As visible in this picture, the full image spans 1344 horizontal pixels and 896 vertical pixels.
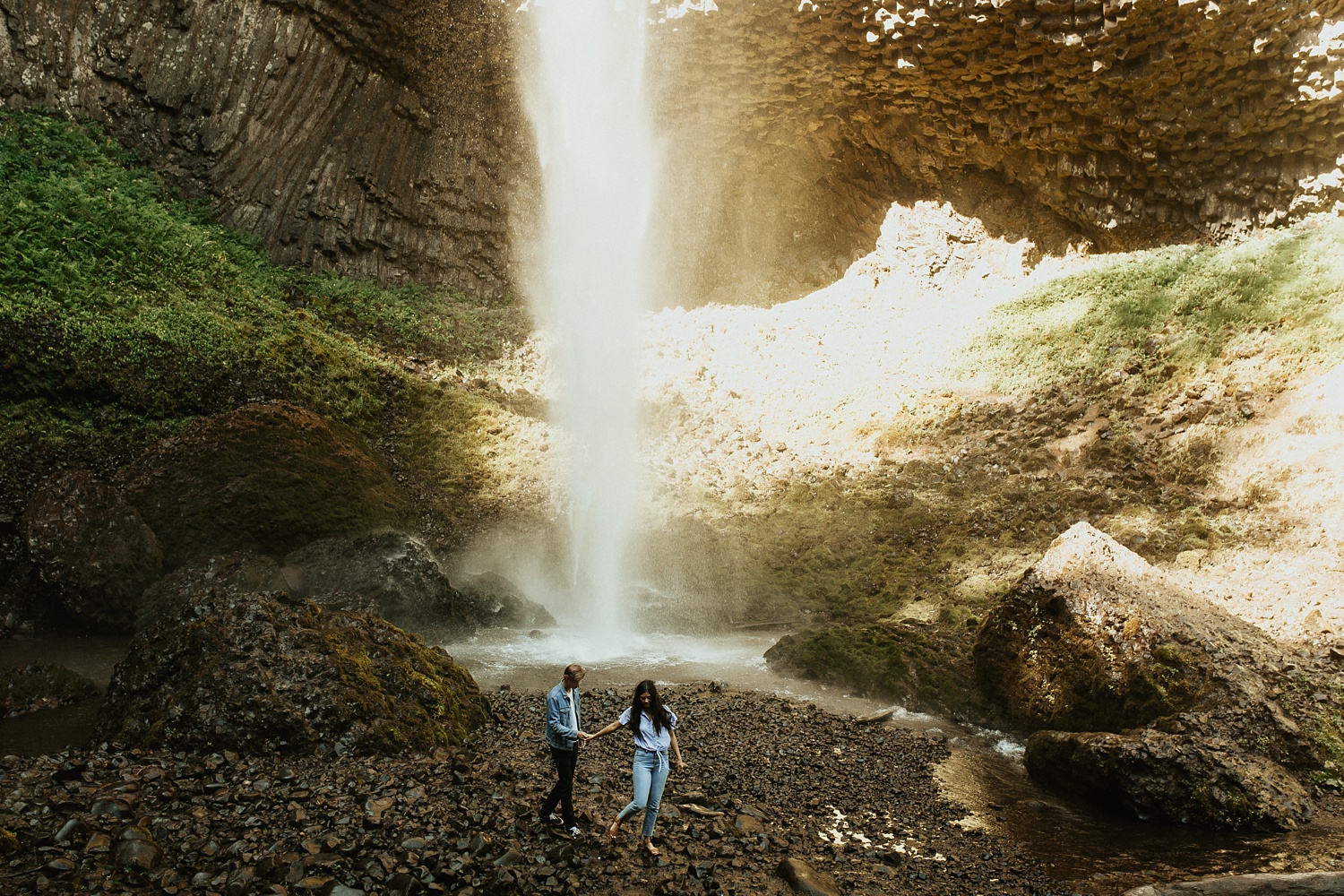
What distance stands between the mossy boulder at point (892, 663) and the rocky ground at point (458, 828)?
2029 millimetres

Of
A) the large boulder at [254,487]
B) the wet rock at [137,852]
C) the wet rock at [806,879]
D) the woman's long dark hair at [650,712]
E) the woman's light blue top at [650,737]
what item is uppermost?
the large boulder at [254,487]

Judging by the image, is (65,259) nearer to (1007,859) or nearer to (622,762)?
(622,762)

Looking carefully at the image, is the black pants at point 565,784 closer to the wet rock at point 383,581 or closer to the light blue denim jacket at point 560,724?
the light blue denim jacket at point 560,724

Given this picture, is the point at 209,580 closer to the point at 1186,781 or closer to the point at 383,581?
the point at 383,581

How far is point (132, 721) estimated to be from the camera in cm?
596

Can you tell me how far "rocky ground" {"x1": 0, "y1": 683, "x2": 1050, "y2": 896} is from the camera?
4.31 metres

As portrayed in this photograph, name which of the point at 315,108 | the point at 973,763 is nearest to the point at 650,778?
the point at 973,763

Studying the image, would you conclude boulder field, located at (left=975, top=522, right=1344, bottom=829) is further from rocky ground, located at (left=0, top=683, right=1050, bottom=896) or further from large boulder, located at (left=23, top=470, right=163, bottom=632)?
large boulder, located at (left=23, top=470, right=163, bottom=632)

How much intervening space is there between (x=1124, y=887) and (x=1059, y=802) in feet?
4.73

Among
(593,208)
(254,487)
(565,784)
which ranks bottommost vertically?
Answer: (565,784)

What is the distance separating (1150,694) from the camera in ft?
23.7

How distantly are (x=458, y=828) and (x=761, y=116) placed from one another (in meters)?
20.4

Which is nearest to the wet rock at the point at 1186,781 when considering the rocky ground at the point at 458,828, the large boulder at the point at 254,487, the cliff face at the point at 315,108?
the rocky ground at the point at 458,828

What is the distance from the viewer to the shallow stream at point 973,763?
5.41 metres
